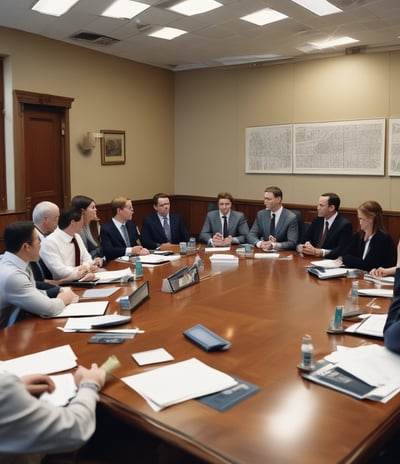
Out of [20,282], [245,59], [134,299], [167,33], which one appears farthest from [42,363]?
[245,59]

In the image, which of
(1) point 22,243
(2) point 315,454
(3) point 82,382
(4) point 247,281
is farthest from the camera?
(4) point 247,281

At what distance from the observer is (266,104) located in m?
7.80

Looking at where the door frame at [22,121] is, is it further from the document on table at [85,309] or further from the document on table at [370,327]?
the document on table at [370,327]

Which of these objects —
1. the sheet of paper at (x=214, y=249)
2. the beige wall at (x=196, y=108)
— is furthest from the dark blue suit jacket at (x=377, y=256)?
the beige wall at (x=196, y=108)

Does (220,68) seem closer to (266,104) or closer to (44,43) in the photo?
(266,104)

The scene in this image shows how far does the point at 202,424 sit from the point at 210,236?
4401mm

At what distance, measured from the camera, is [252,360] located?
2.17 meters

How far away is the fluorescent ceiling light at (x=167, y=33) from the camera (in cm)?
609

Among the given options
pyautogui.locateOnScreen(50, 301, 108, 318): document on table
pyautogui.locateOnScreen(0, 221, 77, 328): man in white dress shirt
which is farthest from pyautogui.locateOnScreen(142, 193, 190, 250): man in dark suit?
pyautogui.locateOnScreen(0, 221, 77, 328): man in white dress shirt

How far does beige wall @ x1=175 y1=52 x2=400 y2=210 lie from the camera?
6789 millimetres

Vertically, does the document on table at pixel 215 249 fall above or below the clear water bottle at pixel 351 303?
above

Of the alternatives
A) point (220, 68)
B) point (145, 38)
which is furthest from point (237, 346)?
point (220, 68)

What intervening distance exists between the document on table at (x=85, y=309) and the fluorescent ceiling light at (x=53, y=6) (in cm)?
348

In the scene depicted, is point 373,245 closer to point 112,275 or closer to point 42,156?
point 112,275
